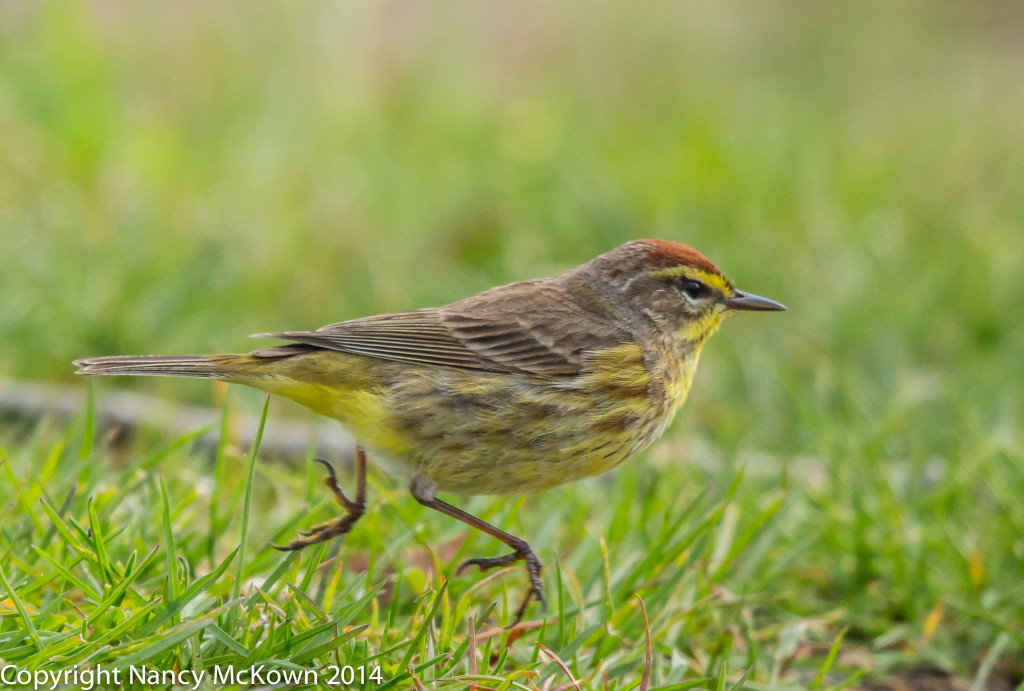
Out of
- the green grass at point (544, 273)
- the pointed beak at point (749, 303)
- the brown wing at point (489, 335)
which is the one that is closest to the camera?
the green grass at point (544, 273)

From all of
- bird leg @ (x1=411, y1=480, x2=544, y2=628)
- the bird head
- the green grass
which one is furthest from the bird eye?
bird leg @ (x1=411, y1=480, x2=544, y2=628)

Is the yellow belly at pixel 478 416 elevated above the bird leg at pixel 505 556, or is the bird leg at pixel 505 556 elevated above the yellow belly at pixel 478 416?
the yellow belly at pixel 478 416

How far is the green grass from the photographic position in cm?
386

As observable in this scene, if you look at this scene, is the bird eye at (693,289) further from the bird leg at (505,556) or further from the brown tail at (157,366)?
the brown tail at (157,366)

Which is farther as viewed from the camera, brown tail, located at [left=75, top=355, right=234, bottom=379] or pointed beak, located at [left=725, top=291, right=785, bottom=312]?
pointed beak, located at [left=725, top=291, right=785, bottom=312]

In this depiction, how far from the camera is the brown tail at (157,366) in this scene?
161 inches

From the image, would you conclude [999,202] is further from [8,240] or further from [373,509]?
[8,240]

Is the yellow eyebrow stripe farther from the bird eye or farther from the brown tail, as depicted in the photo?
the brown tail

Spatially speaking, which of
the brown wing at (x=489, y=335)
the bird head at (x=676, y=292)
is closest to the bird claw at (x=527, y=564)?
the brown wing at (x=489, y=335)

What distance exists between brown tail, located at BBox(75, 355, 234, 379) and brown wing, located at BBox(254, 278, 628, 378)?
0.19 m

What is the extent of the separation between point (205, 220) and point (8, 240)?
1.17 metres

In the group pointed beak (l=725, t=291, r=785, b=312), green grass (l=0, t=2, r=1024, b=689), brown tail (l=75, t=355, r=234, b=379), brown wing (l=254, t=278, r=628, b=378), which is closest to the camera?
green grass (l=0, t=2, r=1024, b=689)

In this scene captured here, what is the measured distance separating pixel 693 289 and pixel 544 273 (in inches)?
105

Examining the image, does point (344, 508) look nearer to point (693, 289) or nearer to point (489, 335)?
point (489, 335)
